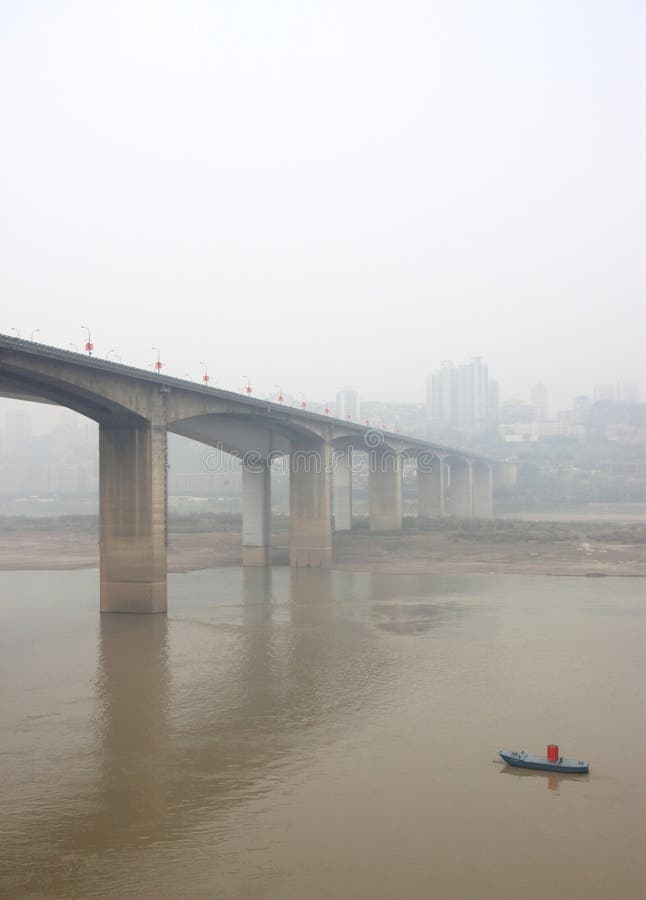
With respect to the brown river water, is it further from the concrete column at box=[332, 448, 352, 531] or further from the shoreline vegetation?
the concrete column at box=[332, 448, 352, 531]

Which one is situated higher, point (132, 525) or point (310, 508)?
point (310, 508)

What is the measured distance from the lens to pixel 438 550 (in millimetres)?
60531

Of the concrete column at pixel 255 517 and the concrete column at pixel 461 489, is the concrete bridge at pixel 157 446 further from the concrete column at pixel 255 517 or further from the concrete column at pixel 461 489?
the concrete column at pixel 461 489

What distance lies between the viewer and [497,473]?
144 m

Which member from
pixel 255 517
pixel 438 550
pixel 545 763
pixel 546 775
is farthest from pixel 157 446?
pixel 438 550

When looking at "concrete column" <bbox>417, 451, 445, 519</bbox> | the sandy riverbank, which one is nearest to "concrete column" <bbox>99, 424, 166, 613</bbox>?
the sandy riverbank

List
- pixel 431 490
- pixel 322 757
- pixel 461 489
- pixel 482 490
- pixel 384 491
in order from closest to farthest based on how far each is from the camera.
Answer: pixel 322 757, pixel 384 491, pixel 431 490, pixel 461 489, pixel 482 490

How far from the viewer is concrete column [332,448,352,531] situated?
248 ft

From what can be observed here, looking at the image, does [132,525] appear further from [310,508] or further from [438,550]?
[438,550]

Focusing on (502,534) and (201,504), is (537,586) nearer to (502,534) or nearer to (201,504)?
(502,534)

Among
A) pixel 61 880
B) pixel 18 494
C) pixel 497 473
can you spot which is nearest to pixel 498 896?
pixel 61 880

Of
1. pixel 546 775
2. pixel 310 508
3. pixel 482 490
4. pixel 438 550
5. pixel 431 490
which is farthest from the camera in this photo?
pixel 482 490

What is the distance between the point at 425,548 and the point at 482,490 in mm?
65142

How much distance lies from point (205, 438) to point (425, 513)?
48901mm
